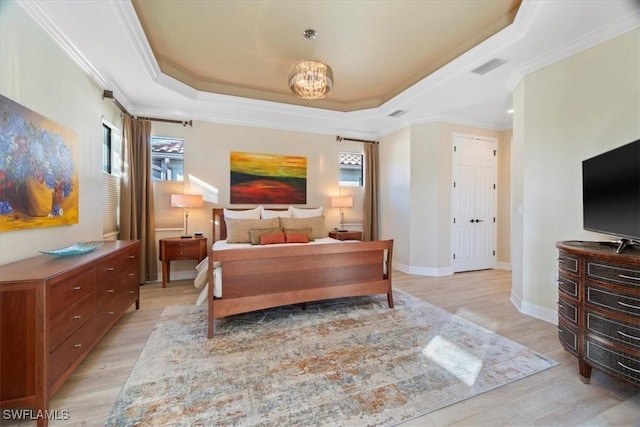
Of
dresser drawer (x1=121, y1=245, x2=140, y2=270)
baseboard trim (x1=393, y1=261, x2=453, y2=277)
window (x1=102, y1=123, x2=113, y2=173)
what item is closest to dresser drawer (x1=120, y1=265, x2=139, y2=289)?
dresser drawer (x1=121, y1=245, x2=140, y2=270)

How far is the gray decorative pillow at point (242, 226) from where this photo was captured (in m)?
4.14

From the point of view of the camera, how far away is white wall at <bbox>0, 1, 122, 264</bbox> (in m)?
1.90

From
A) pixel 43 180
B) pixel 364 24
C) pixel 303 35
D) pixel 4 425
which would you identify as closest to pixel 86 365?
pixel 4 425

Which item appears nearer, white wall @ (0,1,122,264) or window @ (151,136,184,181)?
white wall @ (0,1,122,264)

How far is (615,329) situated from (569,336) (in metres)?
0.34

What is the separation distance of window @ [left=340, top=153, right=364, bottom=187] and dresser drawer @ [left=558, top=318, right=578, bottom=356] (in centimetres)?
419

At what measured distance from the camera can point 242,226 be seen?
13.8 feet

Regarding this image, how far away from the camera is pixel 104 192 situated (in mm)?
3537

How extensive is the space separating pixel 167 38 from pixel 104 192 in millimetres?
2092

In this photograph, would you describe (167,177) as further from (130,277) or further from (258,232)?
(130,277)

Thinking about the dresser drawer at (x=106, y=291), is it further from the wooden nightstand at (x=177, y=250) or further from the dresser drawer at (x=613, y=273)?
the dresser drawer at (x=613, y=273)

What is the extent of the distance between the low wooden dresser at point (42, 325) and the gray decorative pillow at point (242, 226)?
2108mm

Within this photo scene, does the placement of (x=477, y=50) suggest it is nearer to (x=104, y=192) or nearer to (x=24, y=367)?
(x=24, y=367)

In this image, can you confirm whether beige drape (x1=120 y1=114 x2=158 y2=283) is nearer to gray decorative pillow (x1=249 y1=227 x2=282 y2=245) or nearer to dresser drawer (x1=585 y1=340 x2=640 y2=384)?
gray decorative pillow (x1=249 y1=227 x2=282 y2=245)
